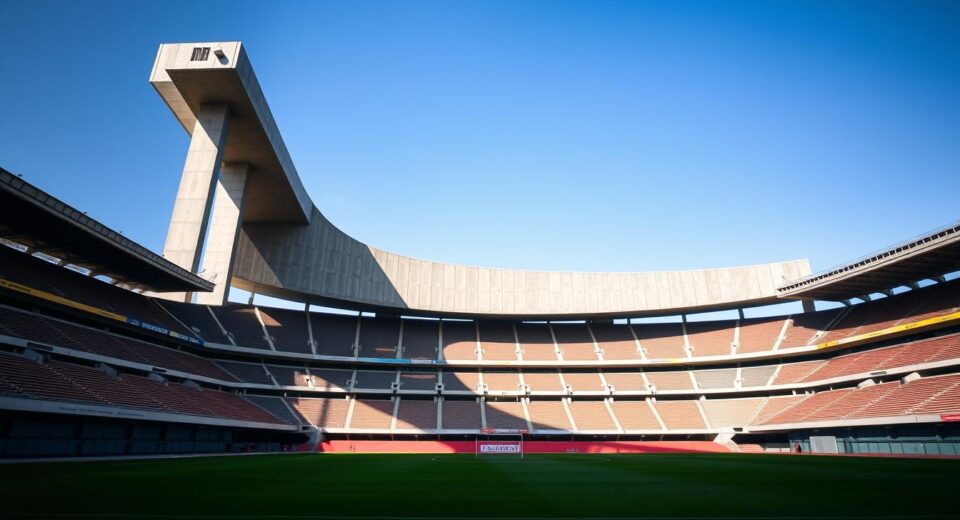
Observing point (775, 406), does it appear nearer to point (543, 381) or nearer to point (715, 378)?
point (715, 378)

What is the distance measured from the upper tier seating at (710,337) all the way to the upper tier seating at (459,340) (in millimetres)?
23391

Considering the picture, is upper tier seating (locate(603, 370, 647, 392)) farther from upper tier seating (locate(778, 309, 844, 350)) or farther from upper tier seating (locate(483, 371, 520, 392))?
upper tier seating (locate(778, 309, 844, 350))

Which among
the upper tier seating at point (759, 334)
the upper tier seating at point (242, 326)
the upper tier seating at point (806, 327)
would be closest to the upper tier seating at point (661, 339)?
the upper tier seating at point (759, 334)

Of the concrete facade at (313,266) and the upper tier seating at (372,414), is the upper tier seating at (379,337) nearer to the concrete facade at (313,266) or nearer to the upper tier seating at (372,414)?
the concrete facade at (313,266)

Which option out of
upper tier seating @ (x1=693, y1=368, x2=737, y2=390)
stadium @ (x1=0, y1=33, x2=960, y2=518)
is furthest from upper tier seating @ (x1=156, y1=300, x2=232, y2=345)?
upper tier seating @ (x1=693, y1=368, x2=737, y2=390)

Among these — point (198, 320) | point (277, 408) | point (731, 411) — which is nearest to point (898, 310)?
→ point (731, 411)

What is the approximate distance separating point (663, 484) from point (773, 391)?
39228 mm

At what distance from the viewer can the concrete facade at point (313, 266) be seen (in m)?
31.4

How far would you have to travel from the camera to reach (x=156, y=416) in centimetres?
2733

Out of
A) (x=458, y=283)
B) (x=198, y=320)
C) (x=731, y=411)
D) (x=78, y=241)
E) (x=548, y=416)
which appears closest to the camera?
(x=78, y=241)

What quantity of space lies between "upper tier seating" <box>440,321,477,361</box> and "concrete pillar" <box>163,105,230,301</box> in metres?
26.9

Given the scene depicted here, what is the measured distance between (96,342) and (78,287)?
203 inches

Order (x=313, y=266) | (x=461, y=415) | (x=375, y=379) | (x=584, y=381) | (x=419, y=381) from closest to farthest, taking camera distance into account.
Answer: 1. (x=461, y=415)
2. (x=313, y=266)
3. (x=375, y=379)
4. (x=419, y=381)
5. (x=584, y=381)

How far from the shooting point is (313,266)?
4481 cm
